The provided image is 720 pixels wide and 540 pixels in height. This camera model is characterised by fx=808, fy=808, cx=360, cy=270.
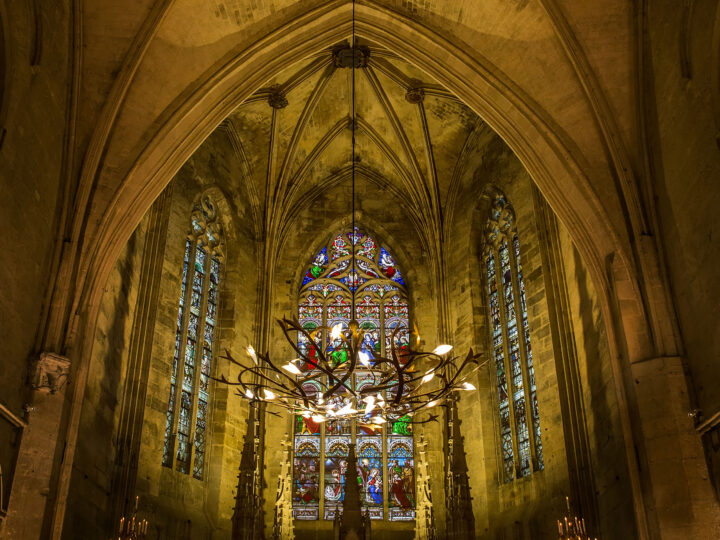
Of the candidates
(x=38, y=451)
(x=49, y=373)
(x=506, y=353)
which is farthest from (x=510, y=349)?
(x=38, y=451)

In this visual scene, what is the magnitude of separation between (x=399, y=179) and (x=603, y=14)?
23.4 feet

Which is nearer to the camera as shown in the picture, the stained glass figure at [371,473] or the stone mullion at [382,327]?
the stained glass figure at [371,473]

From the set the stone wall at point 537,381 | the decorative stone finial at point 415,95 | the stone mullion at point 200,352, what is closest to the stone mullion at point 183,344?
the stone mullion at point 200,352

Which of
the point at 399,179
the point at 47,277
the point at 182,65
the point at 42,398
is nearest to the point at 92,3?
the point at 182,65

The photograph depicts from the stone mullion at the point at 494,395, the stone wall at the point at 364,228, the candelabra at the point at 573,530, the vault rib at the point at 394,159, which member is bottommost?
the candelabra at the point at 573,530

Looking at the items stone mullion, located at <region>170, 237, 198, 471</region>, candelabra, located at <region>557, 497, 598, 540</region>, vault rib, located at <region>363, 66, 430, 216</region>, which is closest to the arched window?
vault rib, located at <region>363, 66, 430, 216</region>

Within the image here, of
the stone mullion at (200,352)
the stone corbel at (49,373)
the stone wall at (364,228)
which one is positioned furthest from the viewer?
the stone wall at (364,228)

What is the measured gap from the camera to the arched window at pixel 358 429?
14320 mm

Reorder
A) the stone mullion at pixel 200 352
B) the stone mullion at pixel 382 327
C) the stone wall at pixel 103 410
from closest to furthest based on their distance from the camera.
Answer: the stone wall at pixel 103 410 → the stone mullion at pixel 200 352 → the stone mullion at pixel 382 327

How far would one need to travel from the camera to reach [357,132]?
16.5 metres

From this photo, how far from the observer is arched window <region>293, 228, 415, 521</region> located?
1432 centimetres

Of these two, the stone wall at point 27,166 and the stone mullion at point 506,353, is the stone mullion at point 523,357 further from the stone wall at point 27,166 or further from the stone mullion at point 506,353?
the stone wall at point 27,166

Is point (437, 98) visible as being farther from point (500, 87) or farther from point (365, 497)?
point (365, 497)

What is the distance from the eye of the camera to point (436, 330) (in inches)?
610
